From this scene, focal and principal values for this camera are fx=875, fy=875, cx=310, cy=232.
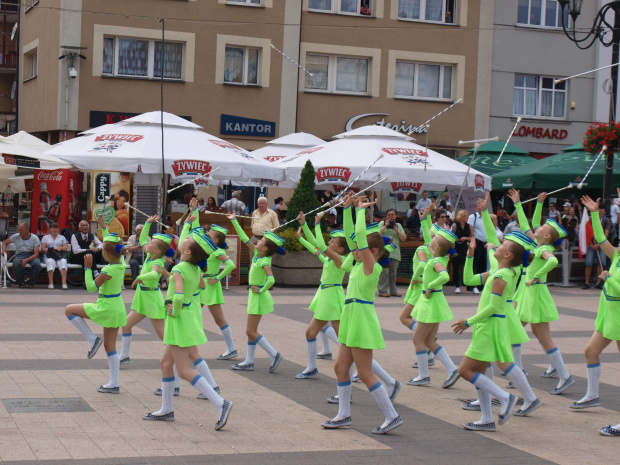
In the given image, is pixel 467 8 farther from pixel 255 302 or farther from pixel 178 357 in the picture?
pixel 178 357

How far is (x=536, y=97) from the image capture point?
31312mm

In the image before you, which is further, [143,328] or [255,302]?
[143,328]

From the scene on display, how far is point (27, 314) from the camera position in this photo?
13266 mm

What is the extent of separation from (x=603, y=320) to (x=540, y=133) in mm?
23797

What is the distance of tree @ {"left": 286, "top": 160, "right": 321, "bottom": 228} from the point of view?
18.8 metres

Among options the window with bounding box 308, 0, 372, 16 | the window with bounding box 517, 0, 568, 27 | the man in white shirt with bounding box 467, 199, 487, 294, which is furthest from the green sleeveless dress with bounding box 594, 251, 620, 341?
the window with bounding box 517, 0, 568, 27

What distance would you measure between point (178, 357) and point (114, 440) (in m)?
0.92

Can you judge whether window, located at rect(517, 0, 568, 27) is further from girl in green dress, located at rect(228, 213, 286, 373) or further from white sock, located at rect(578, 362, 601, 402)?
white sock, located at rect(578, 362, 601, 402)

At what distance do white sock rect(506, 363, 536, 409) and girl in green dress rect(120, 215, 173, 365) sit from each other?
333 cm

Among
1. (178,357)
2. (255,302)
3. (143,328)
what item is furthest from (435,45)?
(178,357)

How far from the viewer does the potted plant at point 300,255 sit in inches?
736

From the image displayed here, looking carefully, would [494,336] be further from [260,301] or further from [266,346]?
[260,301]

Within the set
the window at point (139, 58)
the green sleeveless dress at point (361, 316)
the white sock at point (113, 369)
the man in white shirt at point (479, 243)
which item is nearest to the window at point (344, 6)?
the window at point (139, 58)

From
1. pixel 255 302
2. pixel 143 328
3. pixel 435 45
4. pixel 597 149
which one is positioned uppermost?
pixel 435 45
